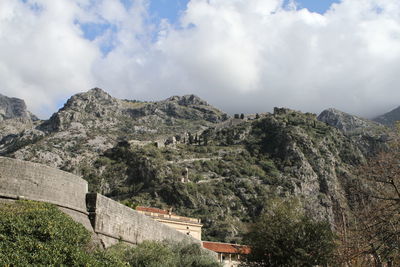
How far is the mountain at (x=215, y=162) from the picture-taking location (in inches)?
3694

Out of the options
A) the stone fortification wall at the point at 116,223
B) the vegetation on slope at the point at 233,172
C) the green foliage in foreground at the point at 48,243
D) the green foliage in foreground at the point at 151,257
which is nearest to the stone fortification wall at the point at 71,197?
the stone fortification wall at the point at 116,223

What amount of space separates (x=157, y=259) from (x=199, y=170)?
9285cm

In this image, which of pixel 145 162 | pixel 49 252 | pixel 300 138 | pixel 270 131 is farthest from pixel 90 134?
pixel 49 252

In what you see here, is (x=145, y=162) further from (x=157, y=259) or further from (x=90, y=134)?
(x=157, y=259)

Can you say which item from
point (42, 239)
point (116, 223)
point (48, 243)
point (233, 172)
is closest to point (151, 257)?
point (116, 223)

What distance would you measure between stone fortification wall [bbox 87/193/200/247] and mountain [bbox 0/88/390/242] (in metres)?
56.1

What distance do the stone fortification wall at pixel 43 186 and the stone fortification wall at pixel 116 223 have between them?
1.82 feet

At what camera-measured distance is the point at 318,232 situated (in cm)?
3028

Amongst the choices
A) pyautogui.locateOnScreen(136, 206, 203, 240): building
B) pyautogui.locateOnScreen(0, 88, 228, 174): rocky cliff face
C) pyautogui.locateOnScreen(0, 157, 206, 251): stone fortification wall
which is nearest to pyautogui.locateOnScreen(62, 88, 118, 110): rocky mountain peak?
pyautogui.locateOnScreen(0, 88, 228, 174): rocky cliff face

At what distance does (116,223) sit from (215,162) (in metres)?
94.9

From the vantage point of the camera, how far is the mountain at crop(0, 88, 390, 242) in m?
93.8

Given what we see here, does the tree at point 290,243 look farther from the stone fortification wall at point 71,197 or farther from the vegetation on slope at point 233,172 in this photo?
the vegetation on slope at point 233,172

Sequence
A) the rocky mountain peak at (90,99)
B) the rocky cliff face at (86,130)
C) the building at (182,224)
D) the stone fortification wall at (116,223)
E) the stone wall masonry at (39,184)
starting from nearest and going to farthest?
the stone wall masonry at (39,184), the stone fortification wall at (116,223), the building at (182,224), the rocky cliff face at (86,130), the rocky mountain peak at (90,99)

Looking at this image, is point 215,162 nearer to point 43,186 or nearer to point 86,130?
point 86,130
